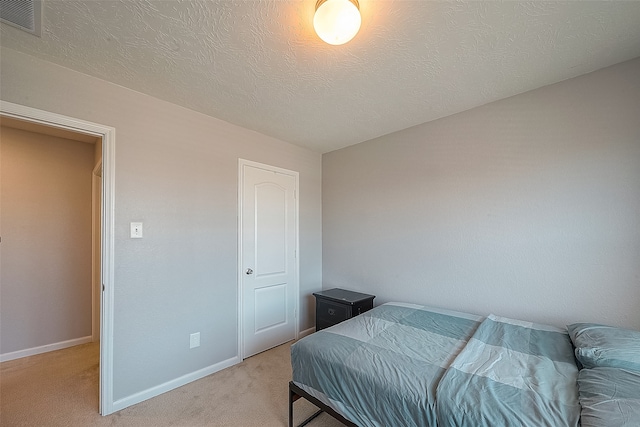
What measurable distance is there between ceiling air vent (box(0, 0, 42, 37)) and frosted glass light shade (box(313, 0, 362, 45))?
137 cm

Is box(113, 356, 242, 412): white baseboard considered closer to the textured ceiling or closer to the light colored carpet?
the light colored carpet

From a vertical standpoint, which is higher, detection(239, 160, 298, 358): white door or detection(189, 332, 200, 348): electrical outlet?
detection(239, 160, 298, 358): white door

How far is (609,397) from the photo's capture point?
1016mm

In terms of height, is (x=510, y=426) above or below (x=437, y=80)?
below

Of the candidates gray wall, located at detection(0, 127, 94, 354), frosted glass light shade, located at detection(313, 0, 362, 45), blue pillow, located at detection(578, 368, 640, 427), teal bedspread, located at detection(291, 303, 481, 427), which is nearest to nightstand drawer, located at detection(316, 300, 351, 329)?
teal bedspread, located at detection(291, 303, 481, 427)

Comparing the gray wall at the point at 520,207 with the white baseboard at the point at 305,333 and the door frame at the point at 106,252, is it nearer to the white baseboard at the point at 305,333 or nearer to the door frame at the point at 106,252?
the white baseboard at the point at 305,333

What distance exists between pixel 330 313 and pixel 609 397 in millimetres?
2217

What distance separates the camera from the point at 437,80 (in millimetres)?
1996

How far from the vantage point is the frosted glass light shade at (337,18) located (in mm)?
1216

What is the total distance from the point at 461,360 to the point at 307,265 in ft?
7.60

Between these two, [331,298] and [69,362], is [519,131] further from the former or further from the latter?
[69,362]

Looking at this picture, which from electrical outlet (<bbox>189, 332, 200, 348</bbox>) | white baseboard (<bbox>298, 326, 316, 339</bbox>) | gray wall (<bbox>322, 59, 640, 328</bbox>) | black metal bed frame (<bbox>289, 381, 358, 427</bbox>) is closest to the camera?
black metal bed frame (<bbox>289, 381, 358, 427</bbox>)

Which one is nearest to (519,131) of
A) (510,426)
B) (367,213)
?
(367,213)

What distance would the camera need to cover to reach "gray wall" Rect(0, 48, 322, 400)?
1.93 meters
